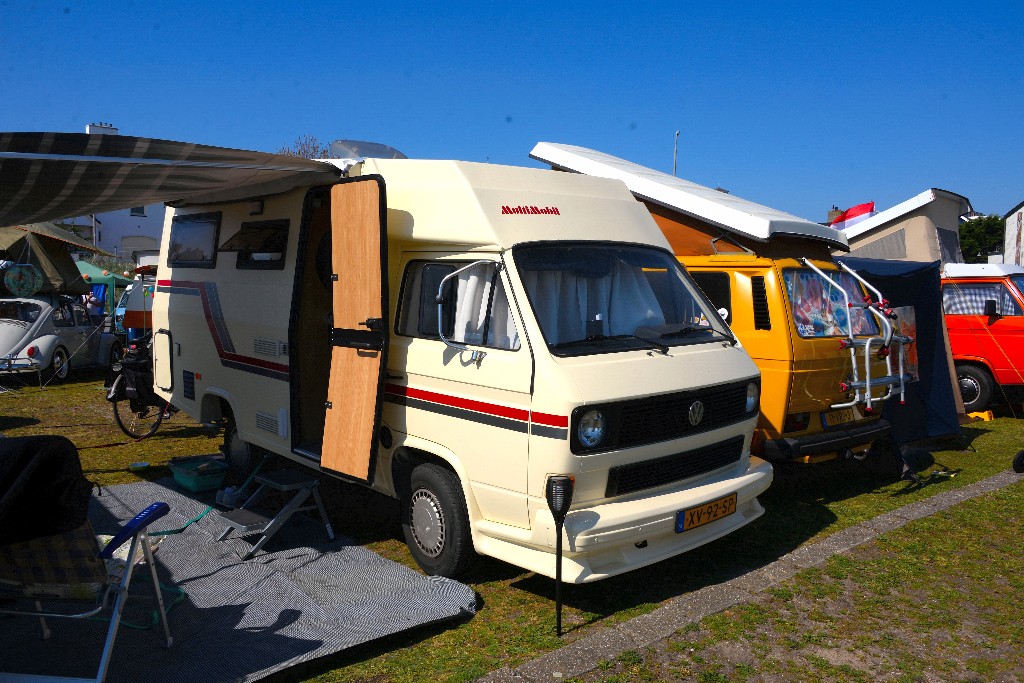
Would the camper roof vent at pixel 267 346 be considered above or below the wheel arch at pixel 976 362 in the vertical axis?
above

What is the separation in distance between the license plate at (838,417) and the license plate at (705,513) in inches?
84.6

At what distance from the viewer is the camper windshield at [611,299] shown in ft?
16.5

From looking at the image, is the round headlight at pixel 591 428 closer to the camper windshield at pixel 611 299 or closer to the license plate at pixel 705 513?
the camper windshield at pixel 611 299

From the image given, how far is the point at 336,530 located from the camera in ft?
20.9

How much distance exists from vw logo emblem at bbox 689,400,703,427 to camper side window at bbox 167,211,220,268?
15.6ft

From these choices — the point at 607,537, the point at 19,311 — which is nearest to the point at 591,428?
the point at 607,537

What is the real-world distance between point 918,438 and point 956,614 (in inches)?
139

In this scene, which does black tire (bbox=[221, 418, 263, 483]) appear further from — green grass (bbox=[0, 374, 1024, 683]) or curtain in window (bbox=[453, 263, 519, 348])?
curtain in window (bbox=[453, 263, 519, 348])

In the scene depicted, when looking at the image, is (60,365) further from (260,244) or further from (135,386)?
(260,244)

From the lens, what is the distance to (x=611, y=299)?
545cm

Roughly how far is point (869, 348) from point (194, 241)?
6.43 m

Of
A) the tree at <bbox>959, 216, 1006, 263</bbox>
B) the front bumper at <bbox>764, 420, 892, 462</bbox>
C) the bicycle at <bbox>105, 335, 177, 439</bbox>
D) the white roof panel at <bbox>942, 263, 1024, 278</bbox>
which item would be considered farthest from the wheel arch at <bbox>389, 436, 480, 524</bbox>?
the tree at <bbox>959, 216, 1006, 263</bbox>

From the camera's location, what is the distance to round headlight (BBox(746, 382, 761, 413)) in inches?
222

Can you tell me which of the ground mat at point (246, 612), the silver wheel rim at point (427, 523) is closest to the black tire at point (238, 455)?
the ground mat at point (246, 612)
